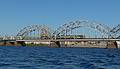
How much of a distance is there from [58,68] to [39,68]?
2.94m

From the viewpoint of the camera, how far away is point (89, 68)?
5838cm

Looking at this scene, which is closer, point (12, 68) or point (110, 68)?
point (12, 68)

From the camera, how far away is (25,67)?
186 ft

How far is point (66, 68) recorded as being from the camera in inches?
2237

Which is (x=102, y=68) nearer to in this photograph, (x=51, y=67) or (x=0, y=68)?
(x=51, y=67)

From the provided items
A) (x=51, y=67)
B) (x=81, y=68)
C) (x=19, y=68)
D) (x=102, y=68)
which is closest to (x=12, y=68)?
(x=19, y=68)

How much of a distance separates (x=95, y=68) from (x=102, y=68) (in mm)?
1432

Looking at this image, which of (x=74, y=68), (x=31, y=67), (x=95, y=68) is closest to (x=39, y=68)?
(x=31, y=67)

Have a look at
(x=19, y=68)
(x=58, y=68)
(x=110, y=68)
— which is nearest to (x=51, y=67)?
(x=58, y=68)

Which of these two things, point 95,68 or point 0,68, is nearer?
point 0,68

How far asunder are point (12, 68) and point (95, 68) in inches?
510

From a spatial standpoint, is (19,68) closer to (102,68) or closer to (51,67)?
(51,67)

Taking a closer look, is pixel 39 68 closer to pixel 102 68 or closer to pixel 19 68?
pixel 19 68

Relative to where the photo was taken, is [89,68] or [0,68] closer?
[0,68]
